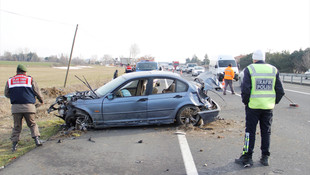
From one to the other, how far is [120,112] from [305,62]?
41369 millimetres

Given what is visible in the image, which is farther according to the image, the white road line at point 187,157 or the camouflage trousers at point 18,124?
the camouflage trousers at point 18,124

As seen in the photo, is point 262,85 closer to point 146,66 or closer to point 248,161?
point 248,161

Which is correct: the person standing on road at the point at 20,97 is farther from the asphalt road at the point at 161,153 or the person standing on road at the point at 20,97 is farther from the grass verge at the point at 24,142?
the asphalt road at the point at 161,153

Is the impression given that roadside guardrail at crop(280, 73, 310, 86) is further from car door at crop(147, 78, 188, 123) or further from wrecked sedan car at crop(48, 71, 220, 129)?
car door at crop(147, 78, 188, 123)

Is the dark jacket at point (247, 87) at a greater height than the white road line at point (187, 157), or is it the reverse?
the dark jacket at point (247, 87)

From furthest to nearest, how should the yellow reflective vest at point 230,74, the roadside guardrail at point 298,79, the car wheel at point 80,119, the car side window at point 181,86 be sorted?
the roadside guardrail at point 298,79 < the yellow reflective vest at point 230,74 < the car side window at point 181,86 < the car wheel at point 80,119

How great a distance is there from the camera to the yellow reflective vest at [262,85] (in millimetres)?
4191

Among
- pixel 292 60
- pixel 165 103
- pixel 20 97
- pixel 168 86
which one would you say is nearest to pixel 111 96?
pixel 165 103

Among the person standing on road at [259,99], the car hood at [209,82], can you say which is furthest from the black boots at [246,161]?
the car hood at [209,82]

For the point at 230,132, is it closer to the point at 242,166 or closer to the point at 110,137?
the point at 242,166

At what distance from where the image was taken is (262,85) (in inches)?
167

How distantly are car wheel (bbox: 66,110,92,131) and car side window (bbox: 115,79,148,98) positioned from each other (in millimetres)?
967

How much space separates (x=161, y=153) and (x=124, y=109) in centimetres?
189

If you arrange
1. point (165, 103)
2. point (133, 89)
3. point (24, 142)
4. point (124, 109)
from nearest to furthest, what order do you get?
point (24, 142) < point (124, 109) < point (165, 103) < point (133, 89)
